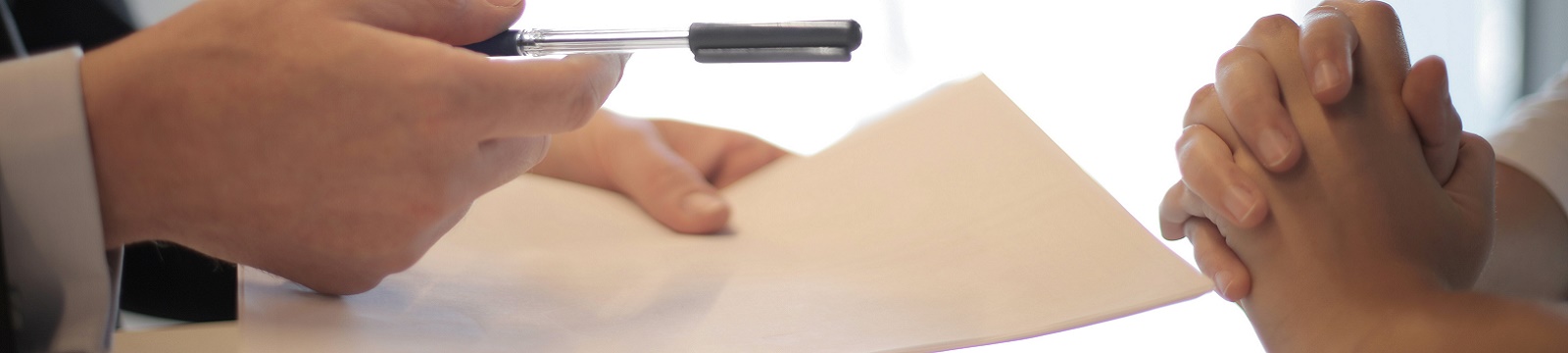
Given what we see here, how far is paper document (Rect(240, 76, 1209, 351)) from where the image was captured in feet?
1.15

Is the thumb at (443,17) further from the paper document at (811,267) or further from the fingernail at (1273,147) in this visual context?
the fingernail at (1273,147)

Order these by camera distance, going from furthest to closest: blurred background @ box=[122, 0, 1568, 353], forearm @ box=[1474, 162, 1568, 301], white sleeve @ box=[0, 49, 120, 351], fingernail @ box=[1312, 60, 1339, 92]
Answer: blurred background @ box=[122, 0, 1568, 353], forearm @ box=[1474, 162, 1568, 301], fingernail @ box=[1312, 60, 1339, 92], white sleeve @ box=[0, 49, 120, 351]

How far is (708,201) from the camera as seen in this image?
49 centimetres

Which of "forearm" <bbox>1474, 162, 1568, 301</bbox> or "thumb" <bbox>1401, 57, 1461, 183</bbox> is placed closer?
"thumb" <bbox>1401, 57, 1461, 183</bbox>

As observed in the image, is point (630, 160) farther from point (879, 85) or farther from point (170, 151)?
point (879, 85)

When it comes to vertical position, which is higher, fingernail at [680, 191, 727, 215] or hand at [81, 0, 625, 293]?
hand at [81, 0, 625, 293]

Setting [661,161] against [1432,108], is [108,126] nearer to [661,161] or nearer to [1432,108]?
[661,161]

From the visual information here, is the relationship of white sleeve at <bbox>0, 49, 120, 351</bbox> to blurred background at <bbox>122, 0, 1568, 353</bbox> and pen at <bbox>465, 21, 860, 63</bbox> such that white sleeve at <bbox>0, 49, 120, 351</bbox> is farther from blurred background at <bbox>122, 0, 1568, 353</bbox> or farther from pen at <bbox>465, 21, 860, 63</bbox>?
blurred background at <bbox>122, 0, 1568, 353</bbox>

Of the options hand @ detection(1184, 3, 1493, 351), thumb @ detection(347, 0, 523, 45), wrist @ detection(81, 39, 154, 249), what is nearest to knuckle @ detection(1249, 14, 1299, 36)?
hand @ detection(1184, 3, 1493, 351)

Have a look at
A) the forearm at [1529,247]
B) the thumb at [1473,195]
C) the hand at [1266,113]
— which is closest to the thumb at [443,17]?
the hand at [1266,113]

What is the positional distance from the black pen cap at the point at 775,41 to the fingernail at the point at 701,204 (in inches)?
4.7

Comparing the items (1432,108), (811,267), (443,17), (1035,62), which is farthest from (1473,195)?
(1035,62)

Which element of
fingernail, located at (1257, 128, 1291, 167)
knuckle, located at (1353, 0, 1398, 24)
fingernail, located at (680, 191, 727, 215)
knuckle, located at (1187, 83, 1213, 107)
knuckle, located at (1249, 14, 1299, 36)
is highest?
knuckle, located at (1353, 0, 1398, 24)

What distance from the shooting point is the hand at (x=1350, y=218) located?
44 centimetres
